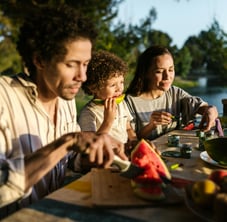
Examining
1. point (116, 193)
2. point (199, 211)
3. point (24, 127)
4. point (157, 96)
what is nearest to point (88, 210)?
point (116, 193)

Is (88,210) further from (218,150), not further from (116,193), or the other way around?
(218,150)

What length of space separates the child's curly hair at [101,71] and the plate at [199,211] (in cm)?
150

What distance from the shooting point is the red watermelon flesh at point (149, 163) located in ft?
4.44

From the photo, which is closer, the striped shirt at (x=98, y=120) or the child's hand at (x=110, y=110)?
the child's hand at (x=110, y=110)

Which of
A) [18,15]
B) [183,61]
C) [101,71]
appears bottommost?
[101,71]

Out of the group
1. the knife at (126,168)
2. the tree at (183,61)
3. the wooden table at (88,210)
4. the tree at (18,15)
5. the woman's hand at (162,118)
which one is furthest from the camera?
the tree at (183,61)

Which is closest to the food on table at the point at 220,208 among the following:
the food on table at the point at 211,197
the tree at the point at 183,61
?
the food on table at the point at 211,197

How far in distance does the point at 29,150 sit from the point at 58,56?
497 millimetres

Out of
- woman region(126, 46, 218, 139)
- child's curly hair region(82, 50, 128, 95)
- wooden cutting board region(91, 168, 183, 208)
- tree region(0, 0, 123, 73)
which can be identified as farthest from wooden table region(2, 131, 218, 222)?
tree region(0, 0, 123, 73)

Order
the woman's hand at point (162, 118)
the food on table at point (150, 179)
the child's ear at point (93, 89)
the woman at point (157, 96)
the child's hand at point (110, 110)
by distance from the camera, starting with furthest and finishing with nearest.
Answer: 1. the woman at point (157, 96)
2. the child's ear at point (93, 89)
3. the woman's hand at point (162, 118)
4. the child's hand at point (110, 110)
5. the food on table at point (150, 179)

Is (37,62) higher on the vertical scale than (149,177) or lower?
higher

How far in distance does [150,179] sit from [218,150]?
603mm

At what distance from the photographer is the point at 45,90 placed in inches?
70.4

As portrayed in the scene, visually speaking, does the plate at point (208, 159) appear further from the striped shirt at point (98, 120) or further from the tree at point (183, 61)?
the tree at point (183, 61)
